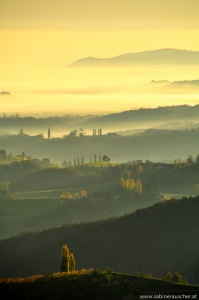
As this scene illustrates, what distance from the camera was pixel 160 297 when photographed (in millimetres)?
196375

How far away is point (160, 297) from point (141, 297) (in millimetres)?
4406

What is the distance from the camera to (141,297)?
199625mm

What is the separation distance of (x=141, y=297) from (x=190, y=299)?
8.40 m

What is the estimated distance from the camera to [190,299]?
196 m
